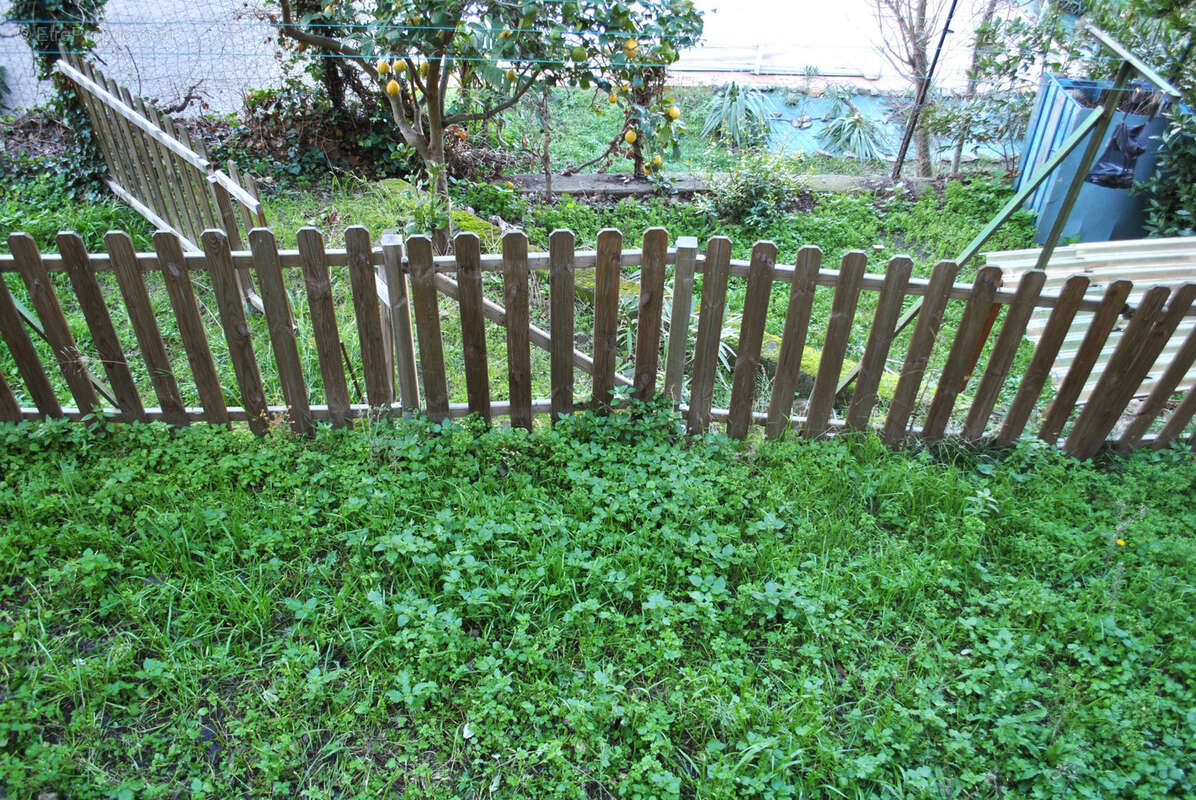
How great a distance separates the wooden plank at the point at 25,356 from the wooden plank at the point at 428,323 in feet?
5.89

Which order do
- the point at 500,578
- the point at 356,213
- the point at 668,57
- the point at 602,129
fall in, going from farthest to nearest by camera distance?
the point at 602,129 → the point at 356,213 → the point at 668,57 → the point at 500,578

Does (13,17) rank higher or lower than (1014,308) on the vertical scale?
higher

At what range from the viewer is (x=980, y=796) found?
7.67 ft

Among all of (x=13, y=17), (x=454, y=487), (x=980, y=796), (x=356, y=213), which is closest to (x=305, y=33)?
(x=356, y=213)

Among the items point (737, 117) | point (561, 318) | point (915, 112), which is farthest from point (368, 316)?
point (737, 117)

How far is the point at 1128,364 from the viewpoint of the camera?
12.4 feet

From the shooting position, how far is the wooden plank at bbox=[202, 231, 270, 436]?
11.0 feet

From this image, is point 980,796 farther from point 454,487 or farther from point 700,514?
point 454,487

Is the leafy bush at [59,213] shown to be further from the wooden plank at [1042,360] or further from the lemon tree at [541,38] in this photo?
the wooden plank at [1042,360]

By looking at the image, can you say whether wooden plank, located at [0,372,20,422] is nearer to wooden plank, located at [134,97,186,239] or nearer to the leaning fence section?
the leaning fence section

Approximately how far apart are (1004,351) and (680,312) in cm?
166

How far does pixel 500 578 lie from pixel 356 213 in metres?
3.87

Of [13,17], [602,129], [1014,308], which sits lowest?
[602,129]

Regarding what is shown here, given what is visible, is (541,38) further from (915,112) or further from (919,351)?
(915,112)
